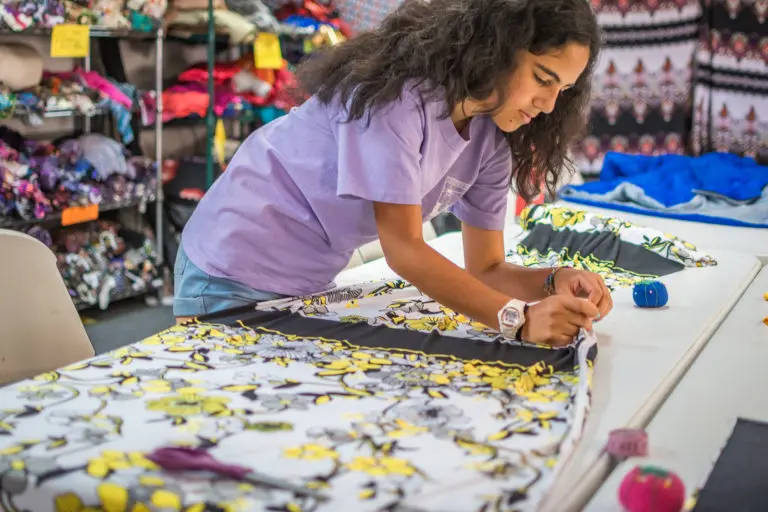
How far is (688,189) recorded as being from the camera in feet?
12.6

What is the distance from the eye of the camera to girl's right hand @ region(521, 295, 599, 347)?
1.47 m

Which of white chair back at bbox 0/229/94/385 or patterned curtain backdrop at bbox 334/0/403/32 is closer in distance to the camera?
white chair back at bbox 0/229/94/385

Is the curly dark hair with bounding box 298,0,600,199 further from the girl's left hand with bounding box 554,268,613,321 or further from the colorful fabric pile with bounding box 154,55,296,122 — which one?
the colorful fabric pile with bounding box 154,55,296,122

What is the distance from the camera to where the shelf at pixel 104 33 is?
3342mm

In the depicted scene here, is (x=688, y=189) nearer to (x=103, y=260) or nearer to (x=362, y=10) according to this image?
(x=362, y=10)

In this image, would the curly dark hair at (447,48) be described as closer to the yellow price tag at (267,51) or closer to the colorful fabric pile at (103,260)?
the colorful fabric pile at (103,260)

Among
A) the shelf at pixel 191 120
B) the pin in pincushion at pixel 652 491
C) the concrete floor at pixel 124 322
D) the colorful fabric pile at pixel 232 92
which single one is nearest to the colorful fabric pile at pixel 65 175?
the colorful fabric pile at pixel 232 92

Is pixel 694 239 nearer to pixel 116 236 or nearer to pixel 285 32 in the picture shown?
pixel 285 32

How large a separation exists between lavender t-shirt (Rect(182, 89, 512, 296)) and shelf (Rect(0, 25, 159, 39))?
6.61 feet

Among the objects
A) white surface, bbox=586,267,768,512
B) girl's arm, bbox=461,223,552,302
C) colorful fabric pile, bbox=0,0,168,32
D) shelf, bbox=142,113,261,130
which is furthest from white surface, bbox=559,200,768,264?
colorful fabric pile, bbox=0,0,168,32

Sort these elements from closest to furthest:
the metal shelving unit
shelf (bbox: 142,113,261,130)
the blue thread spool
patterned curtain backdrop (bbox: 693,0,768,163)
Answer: the blue thread spool → the metal shelving unit → shelf (bbox: 142,113,261,130) → patterned curtain backdrop (bbox: 693,0,768,163)

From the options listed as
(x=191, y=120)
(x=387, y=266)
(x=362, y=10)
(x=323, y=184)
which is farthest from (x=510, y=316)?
(x=362, y=10)

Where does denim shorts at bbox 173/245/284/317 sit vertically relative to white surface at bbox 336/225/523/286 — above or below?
above

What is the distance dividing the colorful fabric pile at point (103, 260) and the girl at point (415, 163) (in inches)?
83.4
